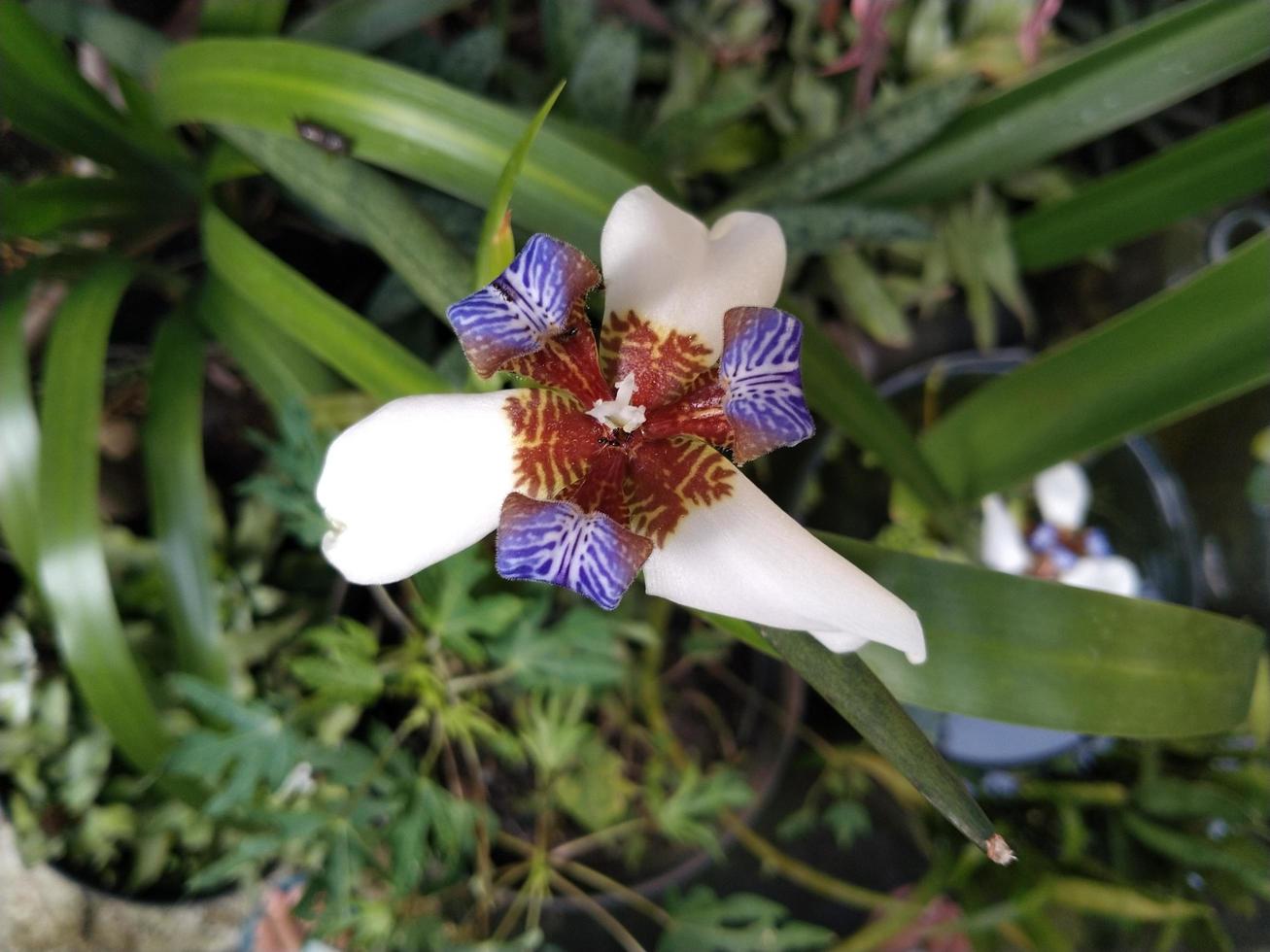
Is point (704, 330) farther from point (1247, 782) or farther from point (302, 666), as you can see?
point (1247, 782)

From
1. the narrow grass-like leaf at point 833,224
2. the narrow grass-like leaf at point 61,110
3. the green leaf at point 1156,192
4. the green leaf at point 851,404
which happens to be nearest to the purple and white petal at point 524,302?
the green leaf at point 851,404

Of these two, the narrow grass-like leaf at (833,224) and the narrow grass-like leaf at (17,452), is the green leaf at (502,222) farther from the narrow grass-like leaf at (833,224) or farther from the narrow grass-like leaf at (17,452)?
the narrow grass-like leaf at (17,452)

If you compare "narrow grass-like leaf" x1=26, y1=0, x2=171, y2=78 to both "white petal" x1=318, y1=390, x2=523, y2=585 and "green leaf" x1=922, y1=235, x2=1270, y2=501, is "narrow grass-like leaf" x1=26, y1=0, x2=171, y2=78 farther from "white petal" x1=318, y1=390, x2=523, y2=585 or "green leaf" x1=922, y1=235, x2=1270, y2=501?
"green leaf" x1=922, y1=235, x2=1270, y2=501

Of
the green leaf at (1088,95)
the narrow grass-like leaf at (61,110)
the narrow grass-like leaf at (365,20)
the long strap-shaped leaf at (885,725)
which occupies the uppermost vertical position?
the green leaf at (1088,95)

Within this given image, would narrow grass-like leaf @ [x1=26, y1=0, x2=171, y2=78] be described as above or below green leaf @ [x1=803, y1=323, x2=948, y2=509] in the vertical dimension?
above

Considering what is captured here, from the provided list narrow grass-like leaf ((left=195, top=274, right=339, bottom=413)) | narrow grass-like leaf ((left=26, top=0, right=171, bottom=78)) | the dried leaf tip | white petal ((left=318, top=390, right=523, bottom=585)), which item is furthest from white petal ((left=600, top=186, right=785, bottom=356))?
narrow grass-like leaf ((left=26, top=0, right=171, bottom=78))

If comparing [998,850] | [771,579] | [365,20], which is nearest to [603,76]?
[365,20]

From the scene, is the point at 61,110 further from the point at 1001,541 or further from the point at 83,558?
the point at 1001,541
